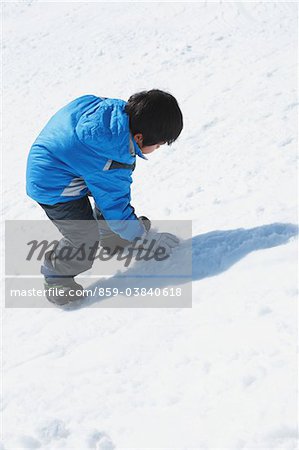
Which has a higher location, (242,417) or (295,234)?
(295,234)

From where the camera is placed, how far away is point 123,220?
3.01m

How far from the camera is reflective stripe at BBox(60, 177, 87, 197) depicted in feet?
9.78

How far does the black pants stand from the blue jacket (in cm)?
7

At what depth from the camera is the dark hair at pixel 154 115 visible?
2.67 m

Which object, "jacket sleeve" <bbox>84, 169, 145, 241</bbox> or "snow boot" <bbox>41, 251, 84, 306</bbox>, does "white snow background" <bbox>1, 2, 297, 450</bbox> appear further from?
"jacket sleeve" <bbox>84, 169, 145, 241</bbox>

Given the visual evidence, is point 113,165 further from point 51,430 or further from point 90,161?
point 51,430

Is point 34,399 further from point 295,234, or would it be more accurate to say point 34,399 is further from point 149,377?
point 295,234

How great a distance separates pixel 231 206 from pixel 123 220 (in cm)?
93

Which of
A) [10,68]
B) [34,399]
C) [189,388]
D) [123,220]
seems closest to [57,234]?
[123,220]

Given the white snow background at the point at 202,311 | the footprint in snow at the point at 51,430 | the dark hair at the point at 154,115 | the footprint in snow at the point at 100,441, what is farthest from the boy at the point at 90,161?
the footprint in snow at the point at 100,441

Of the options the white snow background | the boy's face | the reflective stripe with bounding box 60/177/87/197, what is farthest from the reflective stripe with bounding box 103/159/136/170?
the white snow background

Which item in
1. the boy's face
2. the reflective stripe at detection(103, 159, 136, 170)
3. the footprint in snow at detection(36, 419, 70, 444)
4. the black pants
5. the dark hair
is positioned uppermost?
the dark hair

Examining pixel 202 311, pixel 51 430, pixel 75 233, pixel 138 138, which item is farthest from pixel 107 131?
pixel 51 430

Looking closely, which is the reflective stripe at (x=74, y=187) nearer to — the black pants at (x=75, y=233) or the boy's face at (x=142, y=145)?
the black pants at (x=75, y=233)
